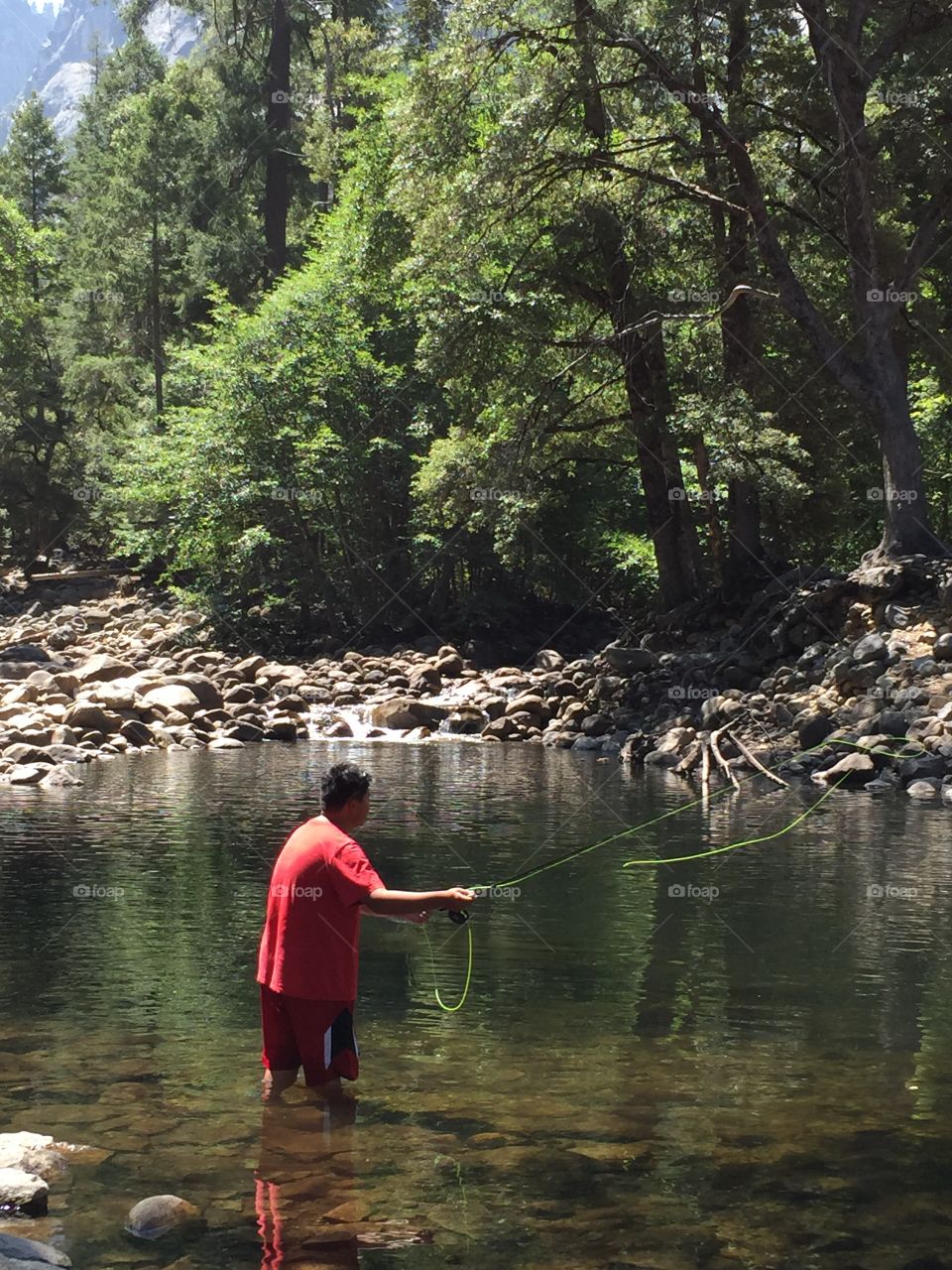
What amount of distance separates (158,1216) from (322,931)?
1382 mm

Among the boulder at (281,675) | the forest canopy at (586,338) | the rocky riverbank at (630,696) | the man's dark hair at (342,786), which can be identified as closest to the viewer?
the man's dark hair at (342,786)

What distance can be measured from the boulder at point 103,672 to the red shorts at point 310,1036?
777 inches

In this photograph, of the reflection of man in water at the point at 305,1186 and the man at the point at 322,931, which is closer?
the reflection of man in water at the point at 305,1186

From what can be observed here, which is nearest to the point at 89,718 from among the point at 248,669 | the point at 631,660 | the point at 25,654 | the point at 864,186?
the point at 248,669

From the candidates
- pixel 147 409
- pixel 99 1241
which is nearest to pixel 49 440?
pixel 147 409

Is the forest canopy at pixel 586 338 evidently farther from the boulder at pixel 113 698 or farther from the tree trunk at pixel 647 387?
the boulder at pixel 113 698

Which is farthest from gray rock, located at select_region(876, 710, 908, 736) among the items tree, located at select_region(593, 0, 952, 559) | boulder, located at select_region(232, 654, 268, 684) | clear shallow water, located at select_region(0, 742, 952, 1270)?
boulder, located at select_region(232, 654, 268, 684)

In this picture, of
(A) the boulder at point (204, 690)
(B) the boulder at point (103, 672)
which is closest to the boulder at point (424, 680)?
(A) the boulder at point (204, 690)

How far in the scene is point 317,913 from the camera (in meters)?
6.21

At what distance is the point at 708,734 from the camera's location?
21.0 m

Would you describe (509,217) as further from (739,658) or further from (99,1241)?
(99,1241)

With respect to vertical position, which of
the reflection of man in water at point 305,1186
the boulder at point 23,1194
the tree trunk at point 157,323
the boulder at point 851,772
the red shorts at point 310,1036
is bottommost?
the reflection of man in water at point 305,1186

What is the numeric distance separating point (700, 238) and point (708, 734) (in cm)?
906

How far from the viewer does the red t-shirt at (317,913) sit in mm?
6141
